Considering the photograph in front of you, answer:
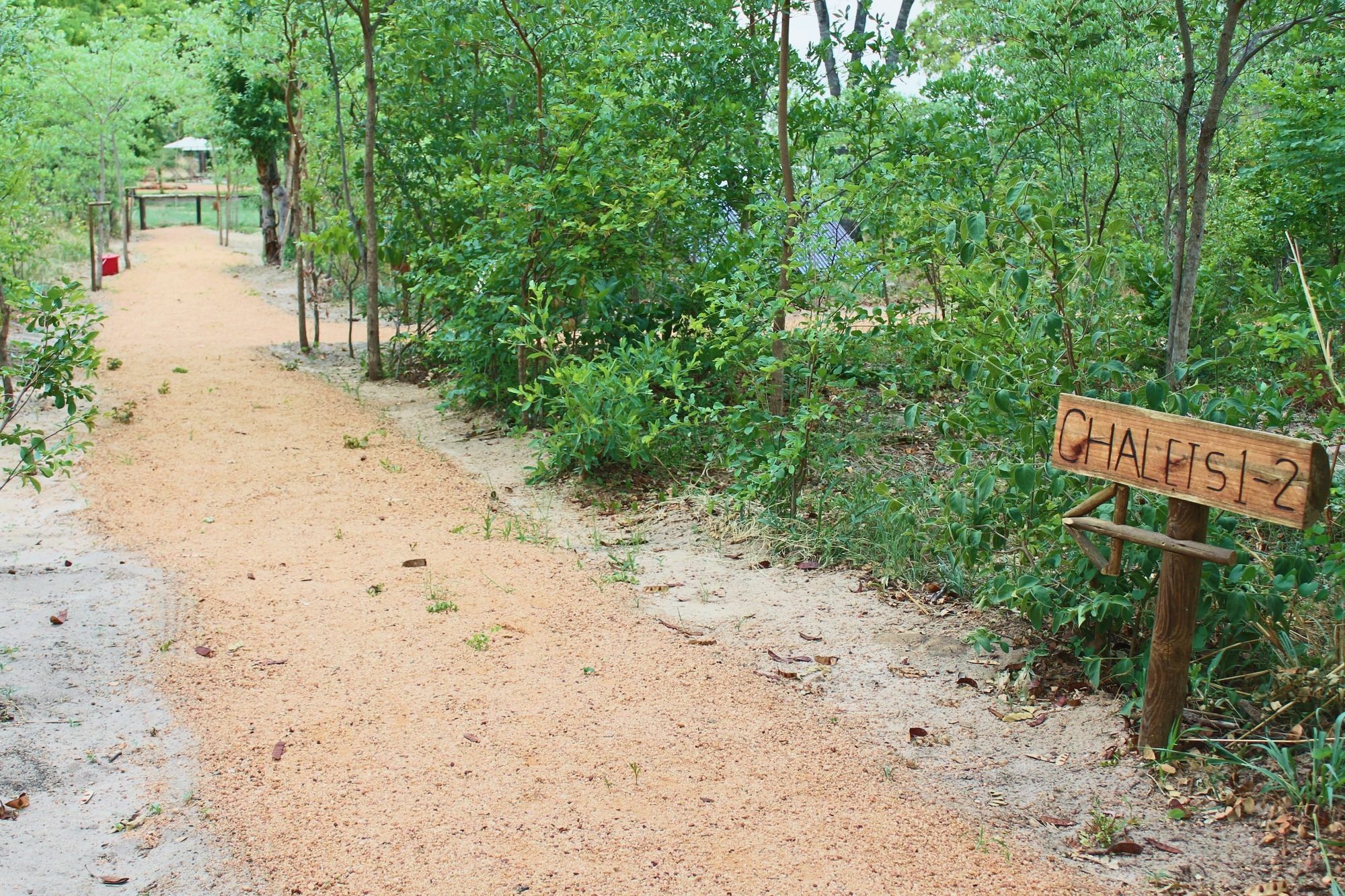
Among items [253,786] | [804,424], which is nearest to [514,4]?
[804,424]

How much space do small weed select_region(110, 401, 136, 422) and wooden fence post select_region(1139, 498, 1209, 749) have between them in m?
7.61

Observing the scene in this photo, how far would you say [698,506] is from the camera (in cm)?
602

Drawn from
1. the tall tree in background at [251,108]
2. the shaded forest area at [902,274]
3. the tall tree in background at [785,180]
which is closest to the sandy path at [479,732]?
the shaded forest area at [902,274]

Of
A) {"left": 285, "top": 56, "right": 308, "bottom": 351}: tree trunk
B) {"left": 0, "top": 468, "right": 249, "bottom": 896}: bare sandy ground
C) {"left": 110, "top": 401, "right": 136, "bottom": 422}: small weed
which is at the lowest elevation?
{"left": 0, "top": 468, "right": 249, "bottom": 896}: bare sandy ground

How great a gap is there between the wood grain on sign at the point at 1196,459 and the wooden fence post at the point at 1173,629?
0.47 ft

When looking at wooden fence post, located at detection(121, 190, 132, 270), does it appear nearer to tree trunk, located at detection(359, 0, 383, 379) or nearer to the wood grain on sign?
tree trunk, located at detection(359, 0, 383, 379)

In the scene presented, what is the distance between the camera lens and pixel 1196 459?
2.88 meters

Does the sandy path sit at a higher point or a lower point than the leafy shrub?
lower

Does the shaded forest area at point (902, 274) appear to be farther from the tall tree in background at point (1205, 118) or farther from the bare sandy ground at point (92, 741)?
the bare sandy ground at point (92, 741)

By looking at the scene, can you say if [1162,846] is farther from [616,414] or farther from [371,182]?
[371,182]

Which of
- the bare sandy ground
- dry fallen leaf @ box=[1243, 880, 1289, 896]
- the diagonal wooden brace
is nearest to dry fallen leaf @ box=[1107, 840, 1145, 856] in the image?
dry fallen leaf @ box=[1243, 880, 1289, 896]

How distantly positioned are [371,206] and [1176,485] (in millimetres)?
8479

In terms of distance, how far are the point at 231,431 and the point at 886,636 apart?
574 cm

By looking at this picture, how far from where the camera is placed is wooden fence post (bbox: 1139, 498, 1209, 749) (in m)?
3.06
